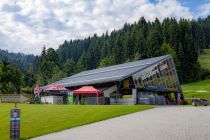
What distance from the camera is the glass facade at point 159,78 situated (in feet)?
136

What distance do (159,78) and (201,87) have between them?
34.7 meters

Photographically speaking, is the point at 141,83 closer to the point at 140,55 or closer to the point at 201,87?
the point at 201,87

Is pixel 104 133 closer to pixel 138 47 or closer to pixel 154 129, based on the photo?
pixel 154 129

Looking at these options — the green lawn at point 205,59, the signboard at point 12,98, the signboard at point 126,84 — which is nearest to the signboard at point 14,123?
the signboard at point 126,84

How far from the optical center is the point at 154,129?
50.8 ft

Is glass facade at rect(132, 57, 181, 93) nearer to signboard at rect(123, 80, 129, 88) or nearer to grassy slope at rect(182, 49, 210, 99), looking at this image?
signboard at rect(123, 80, 129, 88)

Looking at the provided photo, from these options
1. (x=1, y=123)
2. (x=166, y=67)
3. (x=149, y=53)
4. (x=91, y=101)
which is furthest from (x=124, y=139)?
(x=149, y=53)

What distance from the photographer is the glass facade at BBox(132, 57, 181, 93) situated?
41.4 meters

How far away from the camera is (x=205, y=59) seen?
11856 centimetres

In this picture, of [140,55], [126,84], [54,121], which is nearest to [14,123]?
[54,121]

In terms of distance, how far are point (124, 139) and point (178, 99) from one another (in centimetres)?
3557

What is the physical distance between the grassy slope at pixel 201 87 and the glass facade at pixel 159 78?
15144 millimetres

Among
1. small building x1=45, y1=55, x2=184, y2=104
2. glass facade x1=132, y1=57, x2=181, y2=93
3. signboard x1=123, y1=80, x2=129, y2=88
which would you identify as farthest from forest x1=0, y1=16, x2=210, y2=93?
glass facade x1=132, y1=57, x2=181, y2=93

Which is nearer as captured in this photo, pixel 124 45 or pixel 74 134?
pixel 74 134
